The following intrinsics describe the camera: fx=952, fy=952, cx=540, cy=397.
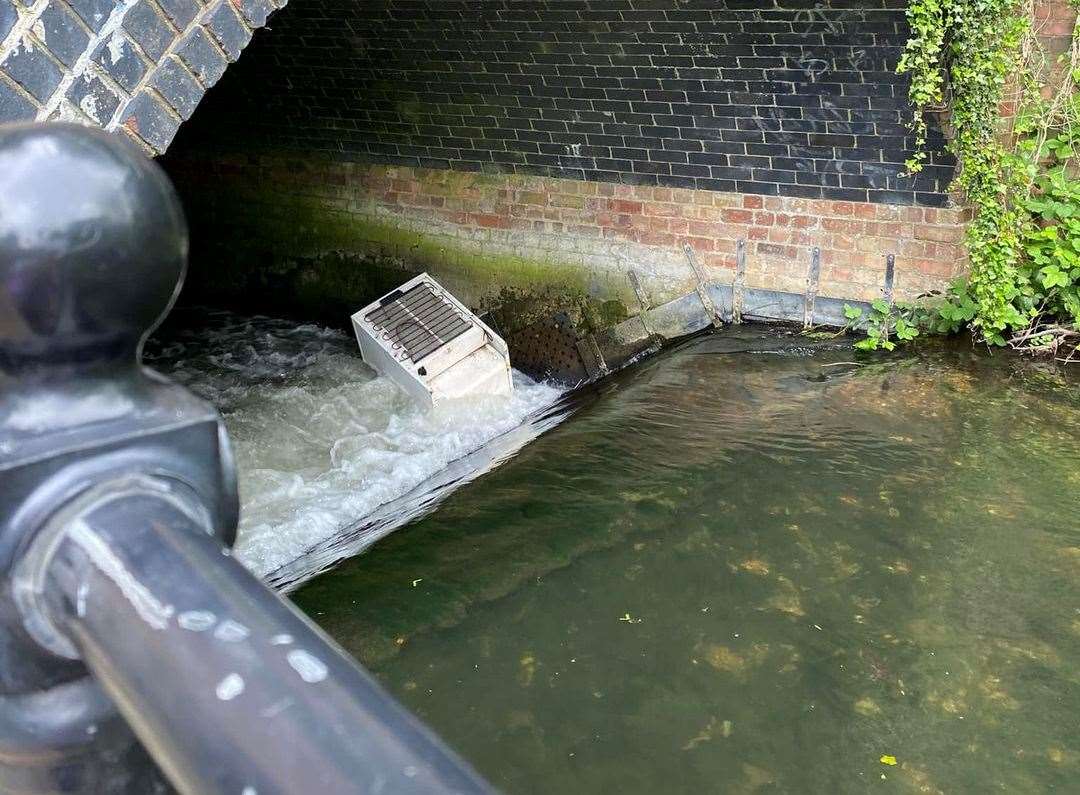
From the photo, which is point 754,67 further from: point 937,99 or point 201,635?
point 201,635

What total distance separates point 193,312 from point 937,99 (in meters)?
7.05

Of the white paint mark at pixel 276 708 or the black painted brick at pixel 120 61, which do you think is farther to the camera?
the black painted brick at pixel 120 61

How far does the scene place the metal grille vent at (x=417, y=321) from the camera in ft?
21.9

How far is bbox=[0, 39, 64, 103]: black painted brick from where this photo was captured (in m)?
2.65

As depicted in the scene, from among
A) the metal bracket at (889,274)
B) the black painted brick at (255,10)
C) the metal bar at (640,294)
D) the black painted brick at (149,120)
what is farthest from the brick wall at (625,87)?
the black painted brick at (149,120)

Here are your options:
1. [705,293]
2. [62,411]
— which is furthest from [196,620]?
[705,293]

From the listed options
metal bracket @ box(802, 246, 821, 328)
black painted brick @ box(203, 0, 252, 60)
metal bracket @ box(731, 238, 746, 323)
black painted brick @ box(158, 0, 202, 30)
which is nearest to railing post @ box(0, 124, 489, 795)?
black painted brick @ box(158, 0, 202, 30)

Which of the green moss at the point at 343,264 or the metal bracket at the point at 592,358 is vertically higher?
the green moss at the point at 343,264

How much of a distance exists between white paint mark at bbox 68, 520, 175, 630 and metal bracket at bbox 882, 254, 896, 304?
6.19 m

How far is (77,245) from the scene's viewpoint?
49cm

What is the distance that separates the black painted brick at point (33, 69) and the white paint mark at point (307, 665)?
2808 mm

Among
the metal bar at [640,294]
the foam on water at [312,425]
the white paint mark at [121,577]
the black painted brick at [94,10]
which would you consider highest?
the black painted brick at [94,10]

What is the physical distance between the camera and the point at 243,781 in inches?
14.4

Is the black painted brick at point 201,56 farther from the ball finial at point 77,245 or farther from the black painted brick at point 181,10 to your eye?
the ball finial at point 77,245
